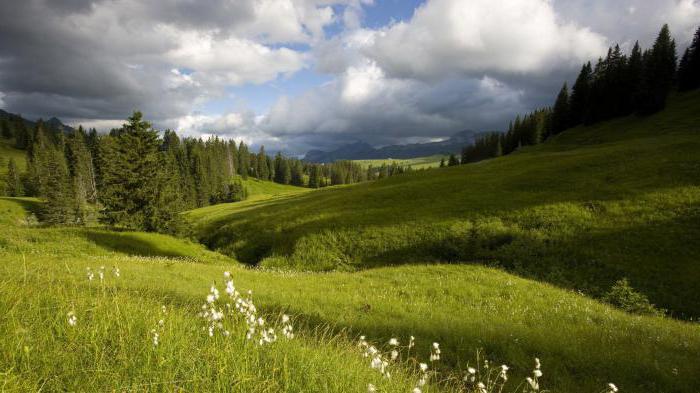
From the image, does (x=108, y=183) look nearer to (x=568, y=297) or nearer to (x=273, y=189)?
(x=568, y=297)

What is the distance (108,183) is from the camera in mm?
36312

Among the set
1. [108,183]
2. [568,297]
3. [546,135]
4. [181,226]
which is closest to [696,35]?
[546,135]

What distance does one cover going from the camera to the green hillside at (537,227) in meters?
18.3

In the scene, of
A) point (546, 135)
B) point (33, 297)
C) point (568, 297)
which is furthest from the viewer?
point (546, 135)

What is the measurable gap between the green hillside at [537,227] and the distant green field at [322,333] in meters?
5.48

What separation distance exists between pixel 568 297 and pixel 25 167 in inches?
7814

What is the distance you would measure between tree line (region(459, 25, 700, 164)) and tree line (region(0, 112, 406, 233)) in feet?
326

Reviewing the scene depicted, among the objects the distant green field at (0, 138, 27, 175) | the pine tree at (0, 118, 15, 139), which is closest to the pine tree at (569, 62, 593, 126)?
the distant green field at (0, 138, 27, 175)

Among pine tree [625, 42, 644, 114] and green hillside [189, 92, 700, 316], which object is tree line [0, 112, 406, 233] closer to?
green hillside [189, 92, 700, 316]

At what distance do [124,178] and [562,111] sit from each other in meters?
113

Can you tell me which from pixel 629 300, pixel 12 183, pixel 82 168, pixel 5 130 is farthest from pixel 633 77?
pixel 5 130

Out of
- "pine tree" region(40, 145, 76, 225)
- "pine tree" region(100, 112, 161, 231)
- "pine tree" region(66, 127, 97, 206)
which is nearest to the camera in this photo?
"pine tree" region(100, 112, 161, 231)

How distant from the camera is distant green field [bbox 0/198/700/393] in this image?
334 cm

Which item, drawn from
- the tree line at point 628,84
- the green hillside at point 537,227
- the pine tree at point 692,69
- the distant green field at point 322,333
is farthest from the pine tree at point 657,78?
the distant green field at point 322,333
